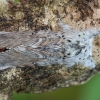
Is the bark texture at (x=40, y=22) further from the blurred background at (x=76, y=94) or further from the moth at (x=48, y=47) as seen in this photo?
the blurred background at (x=76, y=94)

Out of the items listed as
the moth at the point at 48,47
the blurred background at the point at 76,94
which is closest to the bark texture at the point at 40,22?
the moth at the point at 48,47

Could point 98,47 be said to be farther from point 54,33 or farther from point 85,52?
point 54,33

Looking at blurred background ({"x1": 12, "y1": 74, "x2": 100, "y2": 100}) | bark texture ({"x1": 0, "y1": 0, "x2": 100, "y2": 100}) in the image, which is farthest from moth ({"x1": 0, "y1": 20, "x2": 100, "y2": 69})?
blurred background ({"x1": 12, "y1": 74, "x2": 100, "y2": 100})

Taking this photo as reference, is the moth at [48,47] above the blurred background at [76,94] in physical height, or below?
above

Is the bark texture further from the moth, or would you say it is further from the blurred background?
the blurred background

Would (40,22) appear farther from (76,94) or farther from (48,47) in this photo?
(76,94)

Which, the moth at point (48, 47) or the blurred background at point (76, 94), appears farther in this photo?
the blurred background at point (76, 94)

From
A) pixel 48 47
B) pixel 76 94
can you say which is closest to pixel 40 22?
pixel 48 47

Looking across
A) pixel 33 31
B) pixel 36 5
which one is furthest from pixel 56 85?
pixel 36 5

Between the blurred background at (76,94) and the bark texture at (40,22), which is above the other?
the bark texture at (40,22)
